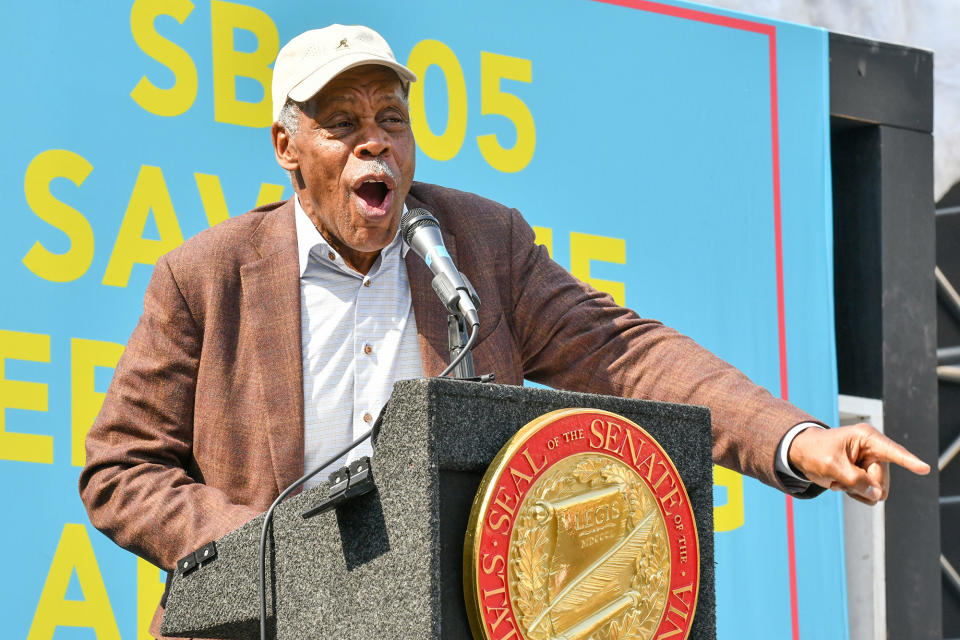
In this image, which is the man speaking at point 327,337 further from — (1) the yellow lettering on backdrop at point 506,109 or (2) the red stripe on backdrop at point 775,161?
(2) the red stripe on backdrop at point 775,161

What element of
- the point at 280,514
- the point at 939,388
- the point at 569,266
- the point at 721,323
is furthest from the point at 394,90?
the point at 939,388

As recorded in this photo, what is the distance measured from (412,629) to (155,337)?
0.99 metres

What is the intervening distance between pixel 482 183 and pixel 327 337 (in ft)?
5.15

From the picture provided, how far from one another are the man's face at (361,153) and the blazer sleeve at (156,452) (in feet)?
1.03

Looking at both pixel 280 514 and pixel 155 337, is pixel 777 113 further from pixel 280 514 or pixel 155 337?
pixel 280 514

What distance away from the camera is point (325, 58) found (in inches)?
84.9

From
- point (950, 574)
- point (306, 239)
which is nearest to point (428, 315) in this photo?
point (306, 239)

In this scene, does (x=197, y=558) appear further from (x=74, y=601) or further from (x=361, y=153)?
(x=74, y=601)

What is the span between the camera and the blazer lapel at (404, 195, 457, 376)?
2199 millimetres

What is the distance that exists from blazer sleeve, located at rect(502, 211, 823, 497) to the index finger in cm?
18

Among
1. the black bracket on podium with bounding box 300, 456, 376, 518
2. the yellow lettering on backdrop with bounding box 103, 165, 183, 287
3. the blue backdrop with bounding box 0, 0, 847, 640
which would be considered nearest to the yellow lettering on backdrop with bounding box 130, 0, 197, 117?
the blue backdrop with bounding box 0, 0, 847, 640

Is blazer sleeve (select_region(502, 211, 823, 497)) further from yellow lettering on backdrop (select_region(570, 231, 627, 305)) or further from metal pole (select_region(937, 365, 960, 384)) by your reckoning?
metal pole (select_region(937, 365, 960, 384))

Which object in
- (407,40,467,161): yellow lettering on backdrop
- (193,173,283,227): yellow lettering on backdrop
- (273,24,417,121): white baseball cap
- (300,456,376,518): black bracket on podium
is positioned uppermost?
(407,40,467,161): yellow lettering on backdrop

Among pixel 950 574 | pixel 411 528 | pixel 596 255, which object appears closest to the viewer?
pixel 411 528
